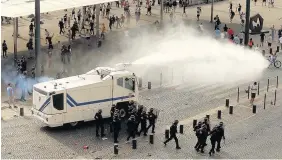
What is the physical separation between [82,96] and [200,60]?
13.4 m

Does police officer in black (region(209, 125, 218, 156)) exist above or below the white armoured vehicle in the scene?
below

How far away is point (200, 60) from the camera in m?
39.4

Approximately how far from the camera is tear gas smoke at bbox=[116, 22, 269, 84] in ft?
122

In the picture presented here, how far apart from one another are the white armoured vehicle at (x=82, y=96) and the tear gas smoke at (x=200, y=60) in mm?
6245

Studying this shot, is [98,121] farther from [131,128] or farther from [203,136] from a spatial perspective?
[203,136]

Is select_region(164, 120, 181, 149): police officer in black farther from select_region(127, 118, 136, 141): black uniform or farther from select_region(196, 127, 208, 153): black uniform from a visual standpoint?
select_region(127, 118, 136, 141): black uniform

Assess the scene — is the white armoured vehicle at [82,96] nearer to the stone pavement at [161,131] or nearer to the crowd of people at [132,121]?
the crowd of people at [132,121]

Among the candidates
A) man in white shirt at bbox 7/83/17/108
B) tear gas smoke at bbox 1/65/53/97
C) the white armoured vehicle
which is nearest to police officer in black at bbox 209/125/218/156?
the white armoured vehicle

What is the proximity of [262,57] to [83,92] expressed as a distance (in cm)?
1693

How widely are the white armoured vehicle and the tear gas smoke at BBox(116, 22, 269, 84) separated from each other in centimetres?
624

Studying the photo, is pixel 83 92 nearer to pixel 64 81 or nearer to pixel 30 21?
pixel 64 81

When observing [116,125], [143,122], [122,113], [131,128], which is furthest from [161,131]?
[116,125]

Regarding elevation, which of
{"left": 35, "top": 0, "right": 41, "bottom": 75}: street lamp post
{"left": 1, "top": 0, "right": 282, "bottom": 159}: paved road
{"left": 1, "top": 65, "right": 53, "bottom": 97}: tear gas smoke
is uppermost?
{"left": 35, "top": 0, "right": 41, "bottom": 75}: street lamp post

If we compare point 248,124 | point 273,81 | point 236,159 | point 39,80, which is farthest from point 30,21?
point 236,159
